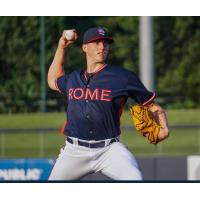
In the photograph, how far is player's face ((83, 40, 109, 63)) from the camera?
19.3ft

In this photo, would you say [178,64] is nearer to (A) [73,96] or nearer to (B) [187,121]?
(B) [187,121]

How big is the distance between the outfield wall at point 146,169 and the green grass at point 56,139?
5476 millimetres

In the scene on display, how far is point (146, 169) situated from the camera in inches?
405

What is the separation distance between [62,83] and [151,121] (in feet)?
2.50

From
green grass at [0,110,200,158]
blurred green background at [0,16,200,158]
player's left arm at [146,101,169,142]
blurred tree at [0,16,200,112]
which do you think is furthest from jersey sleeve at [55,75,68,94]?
blurred tree at [0,16,200,112]

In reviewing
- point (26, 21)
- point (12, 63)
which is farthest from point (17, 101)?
point (26, 21)

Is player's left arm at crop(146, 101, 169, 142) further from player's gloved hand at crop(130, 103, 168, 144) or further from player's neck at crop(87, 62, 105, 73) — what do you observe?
player's neck at crop(87, 62, 105, 73)

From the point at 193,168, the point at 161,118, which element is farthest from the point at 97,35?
the point at 193,168

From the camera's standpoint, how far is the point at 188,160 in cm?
1015

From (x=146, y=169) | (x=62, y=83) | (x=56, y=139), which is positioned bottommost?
(x=56, y=139)

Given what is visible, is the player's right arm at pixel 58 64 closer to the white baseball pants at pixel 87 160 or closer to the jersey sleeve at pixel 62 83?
the jersey sleeve at pixel 62 83

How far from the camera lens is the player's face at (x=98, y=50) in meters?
5.89

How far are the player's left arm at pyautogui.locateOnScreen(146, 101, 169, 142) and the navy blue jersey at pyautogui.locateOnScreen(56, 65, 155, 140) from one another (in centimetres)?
7

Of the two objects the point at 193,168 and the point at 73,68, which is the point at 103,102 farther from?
the point at 73,68
